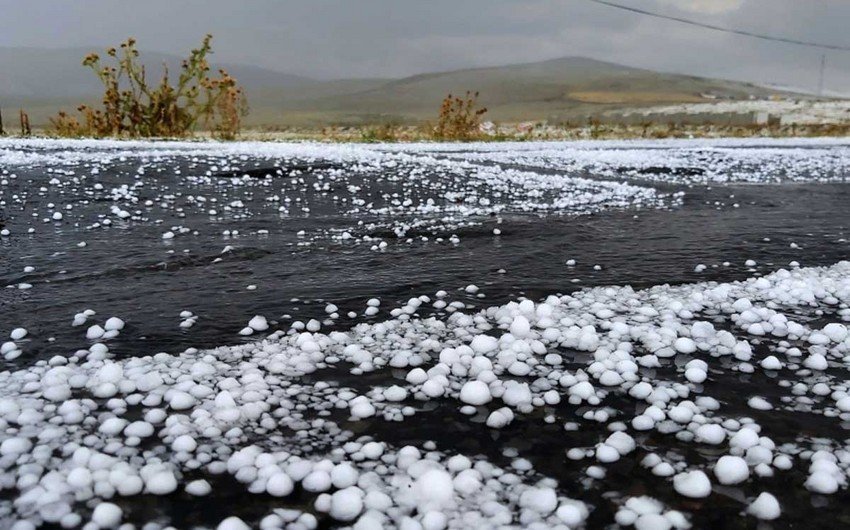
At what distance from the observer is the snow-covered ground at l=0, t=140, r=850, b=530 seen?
5.67 ft

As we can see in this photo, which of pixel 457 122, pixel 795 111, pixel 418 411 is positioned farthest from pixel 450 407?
pixel 795 111

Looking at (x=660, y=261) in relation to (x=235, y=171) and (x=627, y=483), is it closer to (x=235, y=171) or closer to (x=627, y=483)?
(x=627, y=483)

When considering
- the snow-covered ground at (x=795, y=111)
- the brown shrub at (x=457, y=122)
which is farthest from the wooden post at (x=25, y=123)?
the snow-covered ground at (x=795, y=111)

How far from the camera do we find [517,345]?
9.24 feet

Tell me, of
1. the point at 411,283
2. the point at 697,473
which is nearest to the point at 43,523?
the point at 697,473

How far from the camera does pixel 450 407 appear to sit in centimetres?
231

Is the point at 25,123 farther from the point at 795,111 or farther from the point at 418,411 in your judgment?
the point at 795,111

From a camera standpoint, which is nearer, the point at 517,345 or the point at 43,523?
the point at 43,523

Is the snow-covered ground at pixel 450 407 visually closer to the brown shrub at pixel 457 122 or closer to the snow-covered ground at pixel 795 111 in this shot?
the brown shrub at pixel 457 122

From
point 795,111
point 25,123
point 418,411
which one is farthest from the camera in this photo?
point 795,111

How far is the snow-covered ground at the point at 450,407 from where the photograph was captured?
173cm

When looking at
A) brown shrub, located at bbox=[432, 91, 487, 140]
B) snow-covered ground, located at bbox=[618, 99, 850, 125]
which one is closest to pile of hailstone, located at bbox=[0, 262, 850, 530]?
brown shrub, located at bbox=[432, 91, 487, 140]

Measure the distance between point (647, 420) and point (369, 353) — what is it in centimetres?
118

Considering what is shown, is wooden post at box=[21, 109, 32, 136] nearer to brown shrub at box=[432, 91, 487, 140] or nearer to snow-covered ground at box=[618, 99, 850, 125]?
brown shrub at box=[432, 91, 487, 140]
